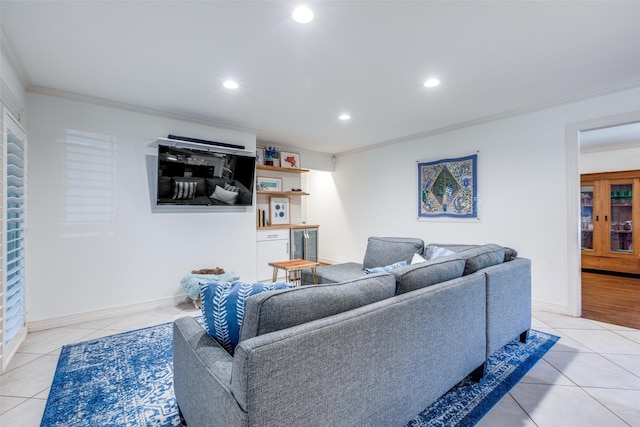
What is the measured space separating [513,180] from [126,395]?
13.9ft

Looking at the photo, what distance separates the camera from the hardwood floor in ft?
10.2

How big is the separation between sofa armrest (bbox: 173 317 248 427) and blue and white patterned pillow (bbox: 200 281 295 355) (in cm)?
5

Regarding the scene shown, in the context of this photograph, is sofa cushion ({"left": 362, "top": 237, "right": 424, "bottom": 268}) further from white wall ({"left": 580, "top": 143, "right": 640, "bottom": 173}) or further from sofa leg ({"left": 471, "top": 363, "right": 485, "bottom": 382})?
white wall ({"left": 580, "top": 143, "right": 640, "bottom": 173})

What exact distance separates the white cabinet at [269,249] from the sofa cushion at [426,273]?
3152mm

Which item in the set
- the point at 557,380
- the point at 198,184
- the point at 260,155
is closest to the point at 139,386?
the point at 198,184

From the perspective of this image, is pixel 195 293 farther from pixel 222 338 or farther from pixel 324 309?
pixel 324 309

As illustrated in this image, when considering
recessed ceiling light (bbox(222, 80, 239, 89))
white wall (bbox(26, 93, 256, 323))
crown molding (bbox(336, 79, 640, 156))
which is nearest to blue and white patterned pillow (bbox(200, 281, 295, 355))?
recessed ceiling light (bbox(222, 80, 239, 89))

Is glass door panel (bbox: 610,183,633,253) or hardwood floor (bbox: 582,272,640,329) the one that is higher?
glass door panel (bbox: 610,183,633,253)

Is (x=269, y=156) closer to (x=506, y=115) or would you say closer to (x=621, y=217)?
(x=506, y=115)

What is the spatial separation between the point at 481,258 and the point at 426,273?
721 millimetres

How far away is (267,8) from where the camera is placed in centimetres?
178

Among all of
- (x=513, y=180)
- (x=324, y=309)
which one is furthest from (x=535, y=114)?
(x=324, y=309)

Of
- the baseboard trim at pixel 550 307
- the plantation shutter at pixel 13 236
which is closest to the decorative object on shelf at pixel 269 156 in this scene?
the plantation shutter at pixel 13 236

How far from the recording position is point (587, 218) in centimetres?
553
